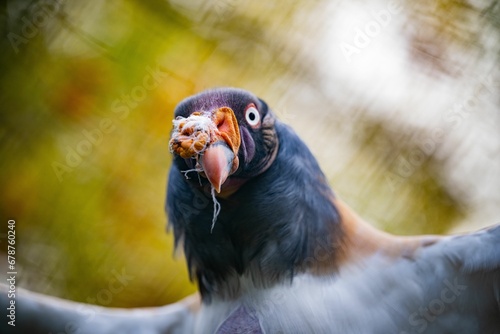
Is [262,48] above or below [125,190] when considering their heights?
above

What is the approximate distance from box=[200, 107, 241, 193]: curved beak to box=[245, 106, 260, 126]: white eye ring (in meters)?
0.05

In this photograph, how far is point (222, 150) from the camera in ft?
3.90

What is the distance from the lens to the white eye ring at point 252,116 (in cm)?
131

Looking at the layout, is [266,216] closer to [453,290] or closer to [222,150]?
[222,150]

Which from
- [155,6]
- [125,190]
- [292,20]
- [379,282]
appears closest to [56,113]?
[125,190]

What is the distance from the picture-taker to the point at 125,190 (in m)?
2.03

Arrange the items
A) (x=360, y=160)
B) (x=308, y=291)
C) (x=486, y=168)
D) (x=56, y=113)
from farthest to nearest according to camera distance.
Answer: (x=56, y=113) < (x=360, y=160) < (x=486, y=168) < (x=308, y=291)

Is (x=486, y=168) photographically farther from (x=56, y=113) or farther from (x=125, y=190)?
(x=56, y=113)

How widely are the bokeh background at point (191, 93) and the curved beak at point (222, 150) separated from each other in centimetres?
59

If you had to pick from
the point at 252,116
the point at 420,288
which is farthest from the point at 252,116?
the point at 420,288

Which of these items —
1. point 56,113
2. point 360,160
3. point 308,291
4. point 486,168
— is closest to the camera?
point 308,291

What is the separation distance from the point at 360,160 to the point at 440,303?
604 millimetres

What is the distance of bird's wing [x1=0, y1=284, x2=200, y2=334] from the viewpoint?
5.18 feet

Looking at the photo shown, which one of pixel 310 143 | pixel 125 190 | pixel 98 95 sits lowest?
pixel 125 190
